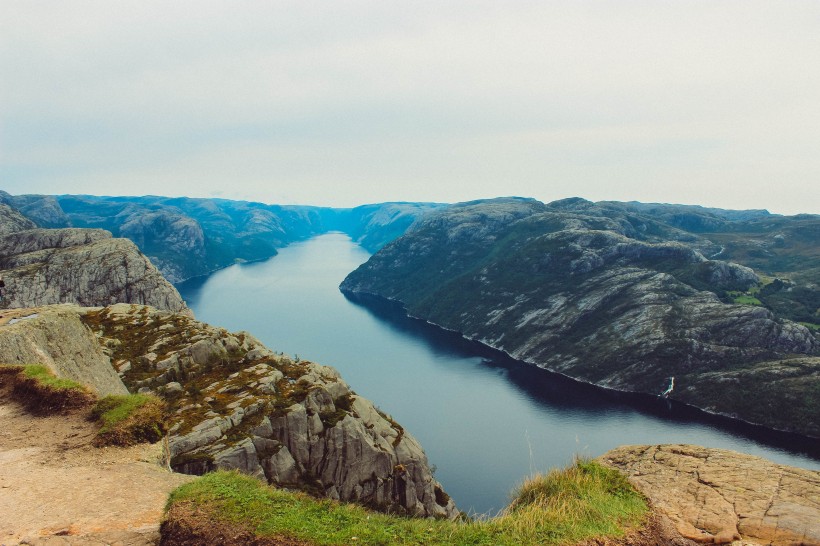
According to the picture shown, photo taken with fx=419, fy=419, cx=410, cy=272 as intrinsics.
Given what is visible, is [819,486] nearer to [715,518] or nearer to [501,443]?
[715,518]

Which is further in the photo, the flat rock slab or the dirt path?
the flat rock slab

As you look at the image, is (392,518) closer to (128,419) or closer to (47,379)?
(128,419)

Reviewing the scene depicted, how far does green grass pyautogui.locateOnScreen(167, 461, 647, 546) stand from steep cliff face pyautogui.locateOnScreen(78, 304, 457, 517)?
2454 centimetres

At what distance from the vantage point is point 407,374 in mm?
184875

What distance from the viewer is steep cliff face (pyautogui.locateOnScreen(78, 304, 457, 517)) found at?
37969 mm

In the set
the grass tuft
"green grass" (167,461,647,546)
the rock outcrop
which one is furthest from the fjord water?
the grass tuft

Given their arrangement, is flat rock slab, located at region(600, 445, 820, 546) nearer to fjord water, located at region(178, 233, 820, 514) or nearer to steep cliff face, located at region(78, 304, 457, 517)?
steep cliff face, located at region(78, 304, 457, 517)

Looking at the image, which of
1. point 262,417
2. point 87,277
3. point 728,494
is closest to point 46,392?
point 262,417

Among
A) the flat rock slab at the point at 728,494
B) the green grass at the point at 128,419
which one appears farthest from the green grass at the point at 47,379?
the flat rock slab at the point at 728,494

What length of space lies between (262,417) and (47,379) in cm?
2212

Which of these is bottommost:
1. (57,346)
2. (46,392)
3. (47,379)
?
(57,346)

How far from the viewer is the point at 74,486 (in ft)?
46.0

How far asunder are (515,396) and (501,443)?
132 feet

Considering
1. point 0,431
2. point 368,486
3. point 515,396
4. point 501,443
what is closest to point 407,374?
point 515,396
